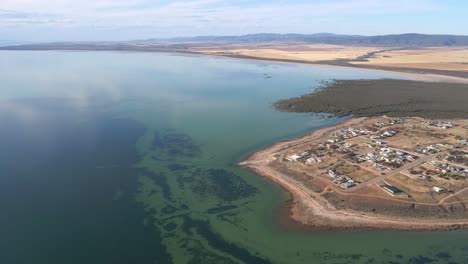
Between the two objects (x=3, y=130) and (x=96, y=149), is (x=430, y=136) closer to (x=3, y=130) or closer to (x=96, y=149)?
(x=96, y=149)

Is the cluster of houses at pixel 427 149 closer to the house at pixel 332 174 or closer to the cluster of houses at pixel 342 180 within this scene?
the cluster of houses at pixel 342 180

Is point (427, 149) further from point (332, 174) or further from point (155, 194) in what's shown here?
point (155, 194)

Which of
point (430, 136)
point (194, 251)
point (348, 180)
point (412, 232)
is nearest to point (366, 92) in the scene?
point (430, 136)

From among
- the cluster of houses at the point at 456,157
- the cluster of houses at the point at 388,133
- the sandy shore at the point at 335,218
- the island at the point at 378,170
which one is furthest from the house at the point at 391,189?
the cluster of houses at the point at 388,133

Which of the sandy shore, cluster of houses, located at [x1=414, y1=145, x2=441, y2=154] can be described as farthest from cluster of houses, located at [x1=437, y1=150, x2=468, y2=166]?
the sandy shore

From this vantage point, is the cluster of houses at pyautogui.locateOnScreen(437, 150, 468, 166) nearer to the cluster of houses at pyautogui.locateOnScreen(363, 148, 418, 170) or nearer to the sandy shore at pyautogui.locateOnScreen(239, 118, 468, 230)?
the cluster of houses at pyautogui.locateOnScreen(363, 148, 418, 170)

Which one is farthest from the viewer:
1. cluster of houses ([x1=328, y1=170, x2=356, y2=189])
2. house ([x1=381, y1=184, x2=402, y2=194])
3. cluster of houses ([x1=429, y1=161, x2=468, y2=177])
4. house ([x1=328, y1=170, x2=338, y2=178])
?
cluster of houses ([x1=429, y1=161, x2=468, y2=177])

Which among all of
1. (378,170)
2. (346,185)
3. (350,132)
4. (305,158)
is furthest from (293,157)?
(350,132)
